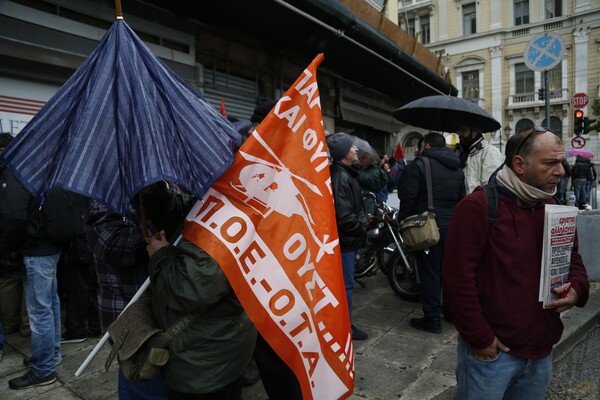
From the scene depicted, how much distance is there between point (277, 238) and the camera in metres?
1.74

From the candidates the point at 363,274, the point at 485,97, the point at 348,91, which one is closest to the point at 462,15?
the point at 485,97

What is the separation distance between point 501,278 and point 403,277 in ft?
11.4

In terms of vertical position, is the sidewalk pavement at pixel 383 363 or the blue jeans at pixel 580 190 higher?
the blue jeans at pixel 580 190

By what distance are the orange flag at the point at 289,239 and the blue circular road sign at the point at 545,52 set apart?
553cm

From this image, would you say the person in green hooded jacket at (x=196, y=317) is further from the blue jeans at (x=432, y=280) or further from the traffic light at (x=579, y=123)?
the traffic light at (x=579, y=123)

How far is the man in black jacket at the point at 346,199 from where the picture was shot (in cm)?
349

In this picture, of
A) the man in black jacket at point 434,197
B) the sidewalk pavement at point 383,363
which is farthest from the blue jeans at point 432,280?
the sidewalk pavement at point 383,363

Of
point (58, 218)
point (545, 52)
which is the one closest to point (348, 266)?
point (58, 218)

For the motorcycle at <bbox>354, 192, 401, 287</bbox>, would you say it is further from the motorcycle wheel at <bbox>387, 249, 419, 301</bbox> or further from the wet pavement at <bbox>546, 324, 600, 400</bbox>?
the wet pavement at <bbox>546, 324, 600, 400</bbox>

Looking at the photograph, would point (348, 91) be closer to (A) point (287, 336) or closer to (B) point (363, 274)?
(B) point (363, 274)

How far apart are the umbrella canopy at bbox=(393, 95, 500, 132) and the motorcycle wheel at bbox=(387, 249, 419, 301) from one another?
5.03 feet

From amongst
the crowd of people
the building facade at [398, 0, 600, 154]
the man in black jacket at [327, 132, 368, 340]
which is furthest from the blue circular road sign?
the building facade at [398, 0, 600, 154]

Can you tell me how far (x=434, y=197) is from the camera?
404 cm

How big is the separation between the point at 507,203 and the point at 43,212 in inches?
128
